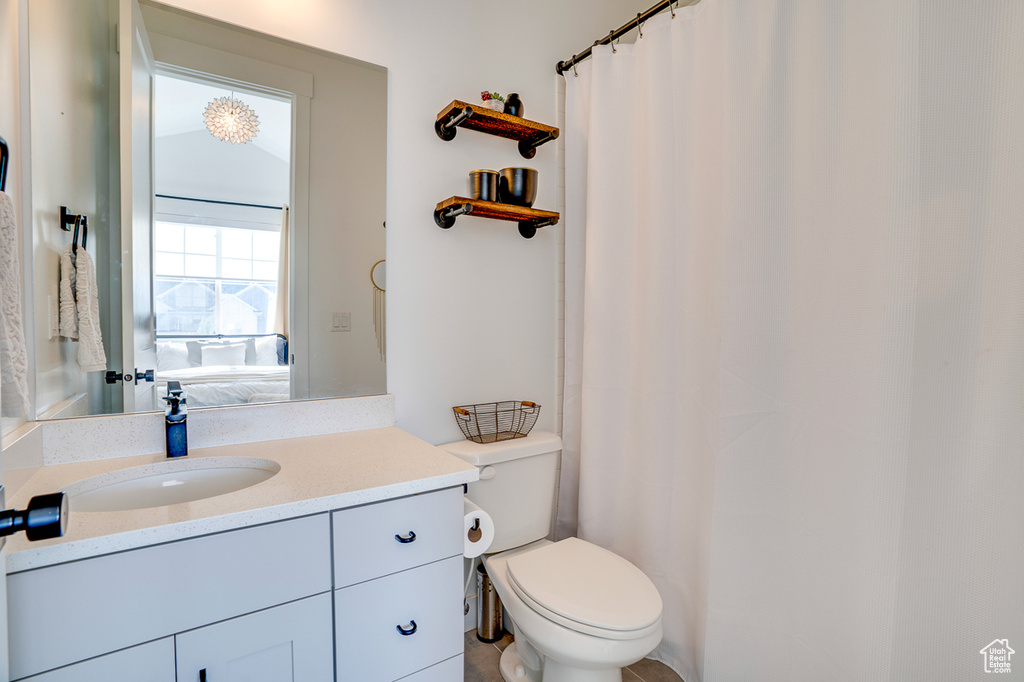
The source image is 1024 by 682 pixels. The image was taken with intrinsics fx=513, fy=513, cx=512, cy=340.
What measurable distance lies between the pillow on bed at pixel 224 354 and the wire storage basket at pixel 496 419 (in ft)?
2.22

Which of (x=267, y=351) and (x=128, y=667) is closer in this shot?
(x=128, y=667)

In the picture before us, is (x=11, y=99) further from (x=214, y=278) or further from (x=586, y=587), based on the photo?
(x=586, y=587)

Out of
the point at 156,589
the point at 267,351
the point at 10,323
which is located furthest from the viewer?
the point at 267,351

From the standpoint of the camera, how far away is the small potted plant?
168 cm

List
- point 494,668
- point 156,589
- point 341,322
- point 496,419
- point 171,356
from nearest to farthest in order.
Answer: point 156,589
point 171,356
point 341,322
point 494,668
point 496,419

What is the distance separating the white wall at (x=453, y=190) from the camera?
1.59 metres

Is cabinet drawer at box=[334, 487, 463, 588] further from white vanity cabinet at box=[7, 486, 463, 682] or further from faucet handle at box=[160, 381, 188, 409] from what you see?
faucet handle at box=[160, 381, 188, 409]

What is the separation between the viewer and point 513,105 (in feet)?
5.81

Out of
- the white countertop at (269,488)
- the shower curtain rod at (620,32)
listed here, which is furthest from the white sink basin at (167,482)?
the shower curtain rod at (620,32)

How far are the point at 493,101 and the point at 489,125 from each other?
0.08 metres

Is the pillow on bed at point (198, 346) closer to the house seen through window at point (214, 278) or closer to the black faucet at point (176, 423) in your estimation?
the house seen through window at point (214, 278)

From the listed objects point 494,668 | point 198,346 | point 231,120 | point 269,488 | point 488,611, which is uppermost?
point 231,120

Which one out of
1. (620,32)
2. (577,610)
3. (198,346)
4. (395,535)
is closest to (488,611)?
(577,610)

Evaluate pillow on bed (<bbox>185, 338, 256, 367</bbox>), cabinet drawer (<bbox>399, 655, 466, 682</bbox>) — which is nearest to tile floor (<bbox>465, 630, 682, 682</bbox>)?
cabinet drawer (<bbox>399, 655, 466, 682</bbox>)
